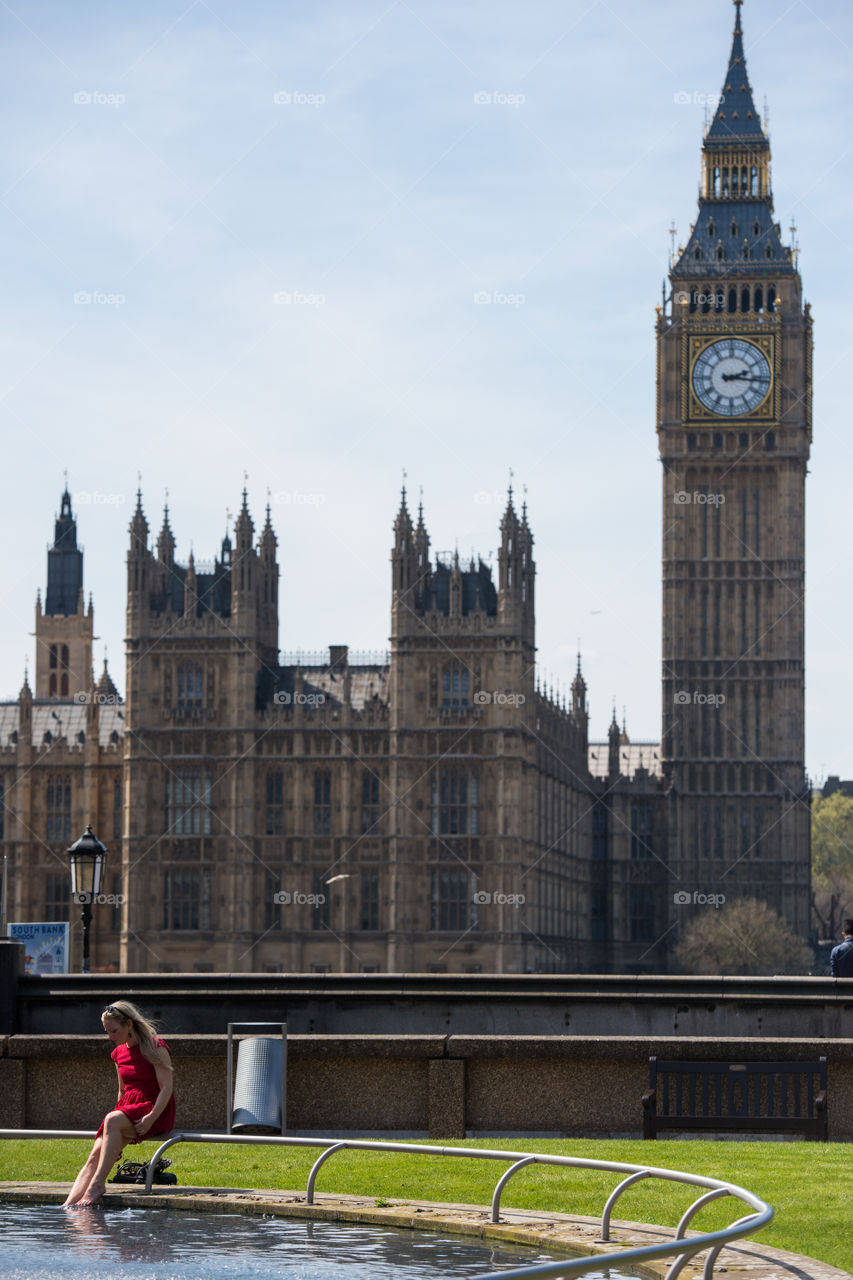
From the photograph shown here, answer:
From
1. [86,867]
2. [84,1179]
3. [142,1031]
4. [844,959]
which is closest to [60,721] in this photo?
[86,867]

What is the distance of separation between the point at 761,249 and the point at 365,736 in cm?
3910

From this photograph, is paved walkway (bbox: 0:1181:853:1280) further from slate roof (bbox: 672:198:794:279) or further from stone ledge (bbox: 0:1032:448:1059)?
slate roof (bbox: 672:198:794:279)

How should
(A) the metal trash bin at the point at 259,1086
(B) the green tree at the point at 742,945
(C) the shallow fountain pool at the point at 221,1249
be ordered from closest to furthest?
(C) the shallow fountain pool at the point at 221,1249, (A) the metal trash bin at the point at 259,1086, (B) the green tree at the point at 742,945

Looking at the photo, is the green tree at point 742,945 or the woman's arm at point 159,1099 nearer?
the woman's arm at point 159,1099

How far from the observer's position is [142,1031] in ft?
53.5

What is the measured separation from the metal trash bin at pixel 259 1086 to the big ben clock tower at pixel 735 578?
80.8 metres

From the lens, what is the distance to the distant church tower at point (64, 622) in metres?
130

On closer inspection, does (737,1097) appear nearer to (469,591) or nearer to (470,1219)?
(470,1219)

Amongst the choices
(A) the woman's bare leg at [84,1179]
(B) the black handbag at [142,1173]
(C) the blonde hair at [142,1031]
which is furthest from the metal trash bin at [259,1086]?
(A) the woman's bare leg at [84,1179]

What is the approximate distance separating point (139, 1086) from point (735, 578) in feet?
289

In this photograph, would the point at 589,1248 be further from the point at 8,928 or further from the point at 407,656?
the point at 407,656

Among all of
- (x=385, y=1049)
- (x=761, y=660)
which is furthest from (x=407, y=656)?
(x=385, y=1049)

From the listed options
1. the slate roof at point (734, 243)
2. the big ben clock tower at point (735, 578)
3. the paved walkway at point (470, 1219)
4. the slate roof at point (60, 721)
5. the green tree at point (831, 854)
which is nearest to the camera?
the paved walkway at point (470, 1219)

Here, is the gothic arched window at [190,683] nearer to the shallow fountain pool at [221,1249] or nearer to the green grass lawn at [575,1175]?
the green grass lawn at [575,1175]
